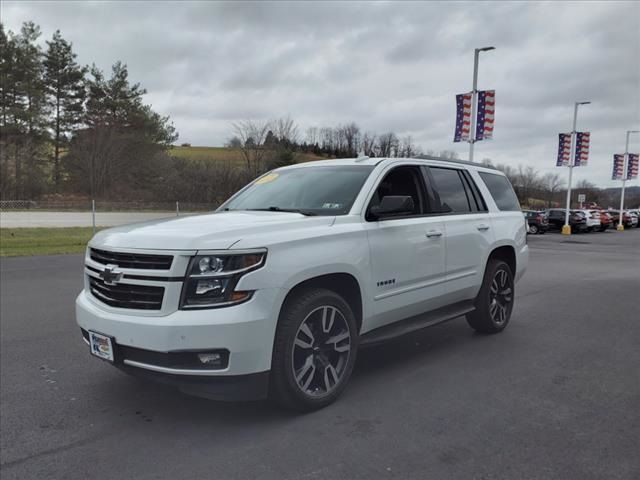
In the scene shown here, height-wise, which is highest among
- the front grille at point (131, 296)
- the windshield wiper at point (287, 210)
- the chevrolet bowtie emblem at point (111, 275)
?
the windshield wiper at point (287, 210)

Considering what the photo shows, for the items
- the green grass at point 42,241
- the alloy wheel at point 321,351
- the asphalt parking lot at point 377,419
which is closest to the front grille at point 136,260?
the alloy wheel at point 321,351

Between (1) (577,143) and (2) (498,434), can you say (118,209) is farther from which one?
(2) (498,434)

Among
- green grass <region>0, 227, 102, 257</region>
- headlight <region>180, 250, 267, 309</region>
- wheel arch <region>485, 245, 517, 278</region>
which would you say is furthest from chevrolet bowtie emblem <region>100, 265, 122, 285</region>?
green grass <region>0, 227, 102, 257</region>

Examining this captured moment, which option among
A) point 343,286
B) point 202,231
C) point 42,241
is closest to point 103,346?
point 202,231

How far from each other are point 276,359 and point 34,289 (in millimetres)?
7259

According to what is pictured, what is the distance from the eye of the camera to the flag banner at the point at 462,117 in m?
21.6

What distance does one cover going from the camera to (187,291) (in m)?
3.17

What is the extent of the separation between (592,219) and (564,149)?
7682 millimetres

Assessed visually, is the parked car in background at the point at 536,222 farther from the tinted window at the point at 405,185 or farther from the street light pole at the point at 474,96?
the tinted window at the point at 405,185

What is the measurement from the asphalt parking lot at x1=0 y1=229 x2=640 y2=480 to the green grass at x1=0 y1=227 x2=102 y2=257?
10.7 metres

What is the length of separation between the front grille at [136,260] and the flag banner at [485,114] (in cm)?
1993

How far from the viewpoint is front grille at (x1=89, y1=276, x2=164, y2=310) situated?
324 centimetres

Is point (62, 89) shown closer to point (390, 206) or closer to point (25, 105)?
point (25, 105)

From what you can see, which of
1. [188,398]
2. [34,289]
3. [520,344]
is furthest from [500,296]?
[34,289]
